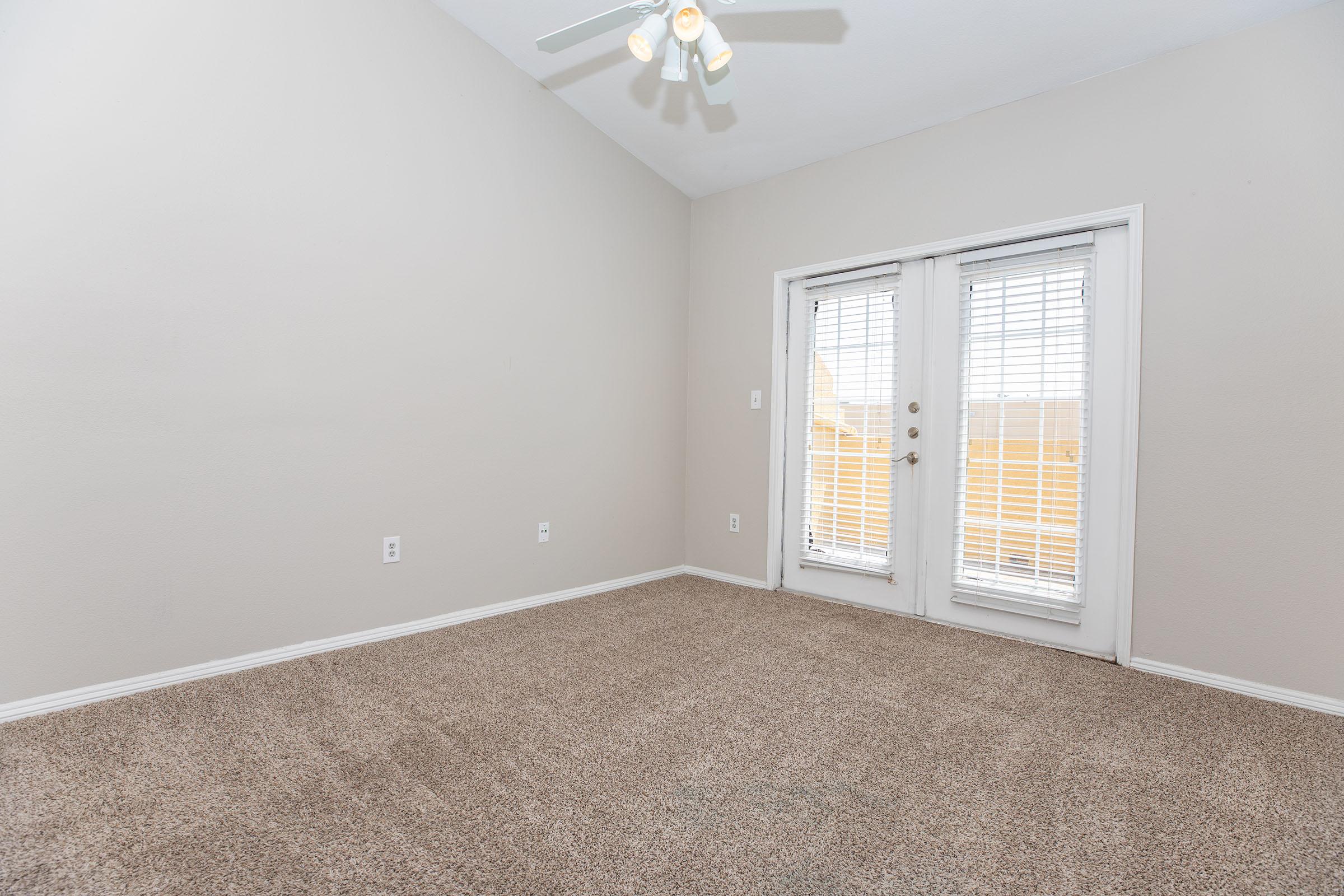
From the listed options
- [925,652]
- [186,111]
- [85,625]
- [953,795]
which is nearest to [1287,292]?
[925,652]

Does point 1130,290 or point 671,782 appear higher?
point 1130,290

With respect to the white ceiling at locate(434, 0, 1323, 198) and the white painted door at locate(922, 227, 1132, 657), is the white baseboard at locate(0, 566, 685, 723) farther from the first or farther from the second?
the white ceiling at locate(434, 0, 1323, 198)

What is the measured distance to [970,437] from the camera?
296 cm

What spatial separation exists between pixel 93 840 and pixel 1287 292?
3872 mm

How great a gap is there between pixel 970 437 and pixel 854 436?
0.61m

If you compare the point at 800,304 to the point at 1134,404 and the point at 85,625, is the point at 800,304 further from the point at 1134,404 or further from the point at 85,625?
the point at 85,625

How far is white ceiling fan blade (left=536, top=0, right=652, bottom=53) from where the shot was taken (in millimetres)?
1894

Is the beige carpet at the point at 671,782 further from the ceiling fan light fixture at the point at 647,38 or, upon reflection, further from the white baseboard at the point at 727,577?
the ceiling fan light fixture at the point at 647,38

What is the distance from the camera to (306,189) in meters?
2.45

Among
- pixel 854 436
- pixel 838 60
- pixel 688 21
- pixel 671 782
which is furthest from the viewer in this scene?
pixel 854 436

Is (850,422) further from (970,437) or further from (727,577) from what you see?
(727,577)

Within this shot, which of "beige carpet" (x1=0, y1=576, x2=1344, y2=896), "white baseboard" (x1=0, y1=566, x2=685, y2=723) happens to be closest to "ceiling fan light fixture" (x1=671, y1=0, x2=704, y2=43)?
"beige carpet" (x1=0, y1=576, x2=1344, y2=896)

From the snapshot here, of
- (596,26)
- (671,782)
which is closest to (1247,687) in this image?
(671,782)

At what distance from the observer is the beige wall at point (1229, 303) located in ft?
7.06
